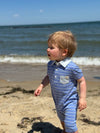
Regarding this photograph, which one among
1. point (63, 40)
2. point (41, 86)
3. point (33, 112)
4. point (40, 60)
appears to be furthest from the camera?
point (40, 60)

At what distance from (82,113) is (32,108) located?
84 centimetres

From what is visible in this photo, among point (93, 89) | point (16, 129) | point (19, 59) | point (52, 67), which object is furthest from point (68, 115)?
point (19, 59)

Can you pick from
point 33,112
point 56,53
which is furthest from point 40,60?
point 56,53

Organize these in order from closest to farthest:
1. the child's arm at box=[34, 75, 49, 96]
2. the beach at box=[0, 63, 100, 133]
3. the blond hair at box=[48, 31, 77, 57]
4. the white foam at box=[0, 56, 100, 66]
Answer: the blond hair at box=[48, 31, 77, 57] → the child's arm at box=[34, 75, 49, 96] → the beach at box=[0, 63, 100, 133] → the white foam at box=[0, 56, 100, 66]

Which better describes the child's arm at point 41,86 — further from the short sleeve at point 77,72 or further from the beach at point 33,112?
the beach at point 33,112

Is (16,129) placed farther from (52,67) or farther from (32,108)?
(52,67)

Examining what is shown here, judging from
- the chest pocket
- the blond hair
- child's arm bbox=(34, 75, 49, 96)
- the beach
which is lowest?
the beach

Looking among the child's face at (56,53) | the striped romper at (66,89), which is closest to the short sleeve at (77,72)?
the striped romper at (66,89)

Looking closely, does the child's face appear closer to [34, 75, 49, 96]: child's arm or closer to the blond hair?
the blond hair

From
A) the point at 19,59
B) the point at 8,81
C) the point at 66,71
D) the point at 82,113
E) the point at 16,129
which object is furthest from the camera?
the point at 19,59

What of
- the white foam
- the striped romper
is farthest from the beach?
the white foam

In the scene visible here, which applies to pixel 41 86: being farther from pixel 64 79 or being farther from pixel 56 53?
pixel 56 53

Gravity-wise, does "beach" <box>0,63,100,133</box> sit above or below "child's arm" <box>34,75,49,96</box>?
below

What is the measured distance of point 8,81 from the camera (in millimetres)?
4961
